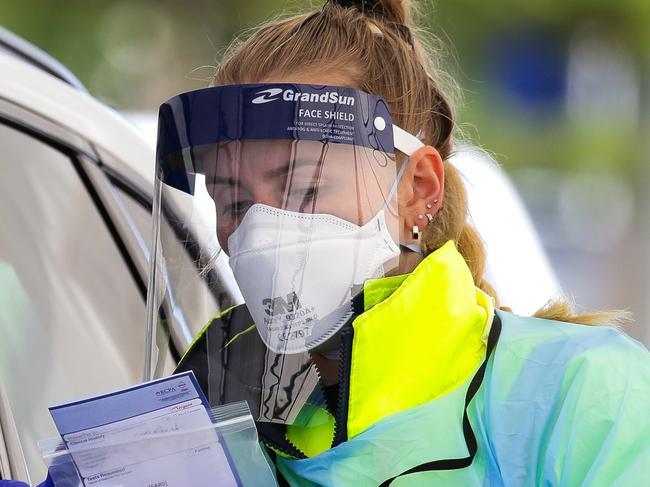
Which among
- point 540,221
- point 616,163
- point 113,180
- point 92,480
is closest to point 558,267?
point 540,221

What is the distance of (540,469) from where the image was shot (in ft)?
5.27

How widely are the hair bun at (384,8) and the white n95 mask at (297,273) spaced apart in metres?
0.53

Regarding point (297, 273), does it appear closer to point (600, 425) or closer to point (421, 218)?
point (421, 218)

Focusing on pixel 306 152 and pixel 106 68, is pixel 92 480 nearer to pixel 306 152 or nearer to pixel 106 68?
pixel 306 152

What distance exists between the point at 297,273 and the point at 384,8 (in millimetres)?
652

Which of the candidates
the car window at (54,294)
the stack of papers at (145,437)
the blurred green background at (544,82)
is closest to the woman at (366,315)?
the stack of papers at (145,437)

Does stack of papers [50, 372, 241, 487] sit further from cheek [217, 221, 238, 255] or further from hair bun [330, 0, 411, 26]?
hair bun [330, 0, 411, 26]

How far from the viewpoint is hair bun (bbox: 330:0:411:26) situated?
7.20 ft

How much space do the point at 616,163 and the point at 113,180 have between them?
1747 cm

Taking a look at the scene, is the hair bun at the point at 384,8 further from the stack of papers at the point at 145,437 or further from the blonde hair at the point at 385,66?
the stack of papers at the point at 145,437

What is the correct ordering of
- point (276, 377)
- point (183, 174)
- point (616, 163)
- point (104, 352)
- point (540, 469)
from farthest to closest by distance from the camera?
point (616, 163) → point (104, 352) → point (183, 174) → point (276, 377) → point (540, 469)

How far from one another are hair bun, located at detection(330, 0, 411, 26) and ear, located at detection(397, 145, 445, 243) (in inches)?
12.7

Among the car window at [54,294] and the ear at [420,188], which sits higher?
the ear at [420,188]

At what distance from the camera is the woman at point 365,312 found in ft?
5.34
